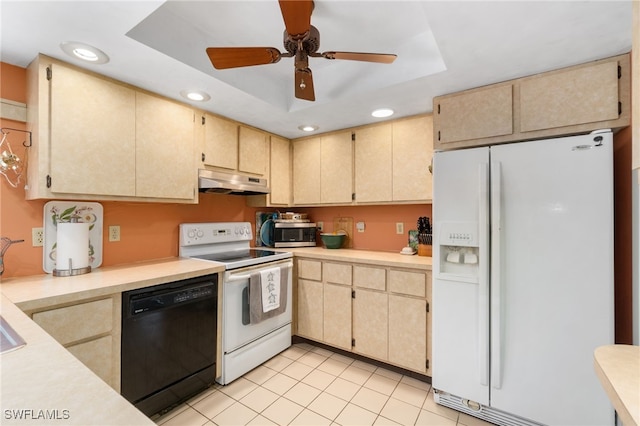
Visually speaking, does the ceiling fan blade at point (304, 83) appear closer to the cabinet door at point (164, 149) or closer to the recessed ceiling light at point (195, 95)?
the recessed ceiling light at point (195, 95)

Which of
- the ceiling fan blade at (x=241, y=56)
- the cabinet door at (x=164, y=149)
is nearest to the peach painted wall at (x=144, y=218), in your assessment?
the cabinet door at (x=164, y=149)

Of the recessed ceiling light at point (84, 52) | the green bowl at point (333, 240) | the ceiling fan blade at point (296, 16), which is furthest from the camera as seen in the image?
the green bowl at point (333, 240)

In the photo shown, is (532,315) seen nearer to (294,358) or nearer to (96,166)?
(294,358)

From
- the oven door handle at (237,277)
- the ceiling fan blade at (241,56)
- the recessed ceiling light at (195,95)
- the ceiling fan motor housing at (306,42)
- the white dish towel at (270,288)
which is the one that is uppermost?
the recessed ceiling light at (195,95)

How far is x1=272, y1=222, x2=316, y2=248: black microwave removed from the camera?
9.66ft

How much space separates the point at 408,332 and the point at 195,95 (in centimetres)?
234

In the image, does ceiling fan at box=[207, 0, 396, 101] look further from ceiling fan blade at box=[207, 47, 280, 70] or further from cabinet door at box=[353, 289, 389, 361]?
cabinet door at box=[353, 289, 389, 361]

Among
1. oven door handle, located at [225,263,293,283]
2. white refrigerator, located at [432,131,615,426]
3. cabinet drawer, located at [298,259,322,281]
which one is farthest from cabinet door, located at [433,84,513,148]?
oven door handle, located at [225,263,293,283]

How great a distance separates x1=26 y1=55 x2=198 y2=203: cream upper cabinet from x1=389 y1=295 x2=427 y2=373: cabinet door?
1860 millimetres

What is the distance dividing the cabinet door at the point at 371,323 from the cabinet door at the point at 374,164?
864mm

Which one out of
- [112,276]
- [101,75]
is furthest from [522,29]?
[112,276]

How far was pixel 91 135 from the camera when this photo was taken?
67.9 inches

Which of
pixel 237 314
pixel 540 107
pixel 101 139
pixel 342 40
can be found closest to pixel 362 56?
pixel 342 40

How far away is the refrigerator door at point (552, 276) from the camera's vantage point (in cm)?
147
